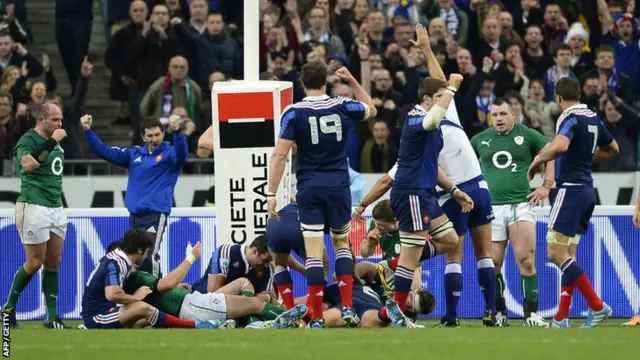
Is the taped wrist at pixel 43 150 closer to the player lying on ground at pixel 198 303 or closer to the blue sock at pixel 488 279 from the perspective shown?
the player lying on ground at pixel 198 303

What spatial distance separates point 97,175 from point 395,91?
4.00 meters

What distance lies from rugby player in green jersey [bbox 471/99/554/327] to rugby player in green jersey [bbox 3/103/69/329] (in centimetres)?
427

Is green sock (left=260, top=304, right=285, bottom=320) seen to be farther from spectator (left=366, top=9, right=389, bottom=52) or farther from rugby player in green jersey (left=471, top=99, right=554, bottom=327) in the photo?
spectator (left=366, top=9, right=389, bottom=52)

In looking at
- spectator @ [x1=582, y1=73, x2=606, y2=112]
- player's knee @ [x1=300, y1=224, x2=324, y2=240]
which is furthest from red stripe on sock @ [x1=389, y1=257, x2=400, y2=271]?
spectator @ [x1=582, y1=73, x2=606, y2=112]

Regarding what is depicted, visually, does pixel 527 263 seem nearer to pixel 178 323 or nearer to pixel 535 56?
pixel 178 323

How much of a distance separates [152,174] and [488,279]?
145 inches

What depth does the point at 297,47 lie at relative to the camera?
73.3ft

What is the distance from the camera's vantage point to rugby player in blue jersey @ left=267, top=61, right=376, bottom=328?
46.6 feet

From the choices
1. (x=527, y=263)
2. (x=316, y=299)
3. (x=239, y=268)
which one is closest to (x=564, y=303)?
(x=527, y=263)

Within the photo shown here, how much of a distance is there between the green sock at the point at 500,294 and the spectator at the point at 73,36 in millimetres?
8339

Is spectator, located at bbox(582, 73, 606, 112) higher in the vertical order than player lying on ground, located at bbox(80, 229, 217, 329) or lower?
higher

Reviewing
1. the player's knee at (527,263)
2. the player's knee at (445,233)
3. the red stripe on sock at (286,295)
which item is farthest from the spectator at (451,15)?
the player's knee at (445,233)

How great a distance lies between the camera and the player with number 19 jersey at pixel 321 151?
559 inches

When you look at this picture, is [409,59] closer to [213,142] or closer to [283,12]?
[283,12]
